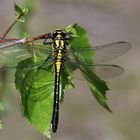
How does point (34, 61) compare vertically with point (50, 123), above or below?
above

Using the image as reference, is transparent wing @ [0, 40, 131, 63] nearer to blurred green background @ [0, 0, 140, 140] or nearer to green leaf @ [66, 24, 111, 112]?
green leaf @ [66, 24, 111, 112]

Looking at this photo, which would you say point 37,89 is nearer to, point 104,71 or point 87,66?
point 87,66

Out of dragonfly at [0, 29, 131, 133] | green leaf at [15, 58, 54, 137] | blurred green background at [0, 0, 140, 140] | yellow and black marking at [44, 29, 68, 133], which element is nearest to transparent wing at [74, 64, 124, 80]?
dragonfly at [0, 29, 131, 133]

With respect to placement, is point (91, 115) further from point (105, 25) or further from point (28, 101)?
point (28, 101)

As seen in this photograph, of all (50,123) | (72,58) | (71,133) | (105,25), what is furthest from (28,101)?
(105,25)

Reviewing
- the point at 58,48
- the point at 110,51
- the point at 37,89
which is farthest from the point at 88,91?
the point at 37,89

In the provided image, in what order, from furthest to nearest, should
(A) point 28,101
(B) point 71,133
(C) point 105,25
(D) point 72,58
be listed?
(C) point 105,25 < (B) point 71,133 < (D) point 72,58 < (A) point 28,101
